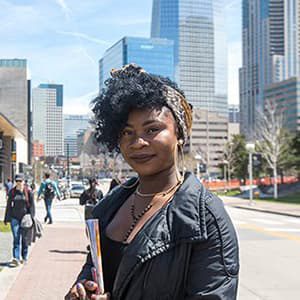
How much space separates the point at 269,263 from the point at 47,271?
4.25 metres

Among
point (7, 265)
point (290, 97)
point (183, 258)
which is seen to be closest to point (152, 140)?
point (183, 258)

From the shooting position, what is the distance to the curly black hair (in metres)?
2.34

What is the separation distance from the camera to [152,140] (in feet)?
7.64

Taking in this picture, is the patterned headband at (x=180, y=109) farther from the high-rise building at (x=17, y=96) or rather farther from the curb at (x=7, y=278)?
the high-rise building at (x=17, y=96)

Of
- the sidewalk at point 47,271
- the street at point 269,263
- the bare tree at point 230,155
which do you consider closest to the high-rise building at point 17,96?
the bare tree at point 230,155

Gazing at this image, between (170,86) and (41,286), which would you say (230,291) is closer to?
(170,86)

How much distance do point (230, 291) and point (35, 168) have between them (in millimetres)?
68918

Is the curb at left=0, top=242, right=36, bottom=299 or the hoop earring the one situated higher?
the hoop earring

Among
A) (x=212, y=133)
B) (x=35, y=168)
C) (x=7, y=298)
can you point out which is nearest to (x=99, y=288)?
(x=7, y=298)

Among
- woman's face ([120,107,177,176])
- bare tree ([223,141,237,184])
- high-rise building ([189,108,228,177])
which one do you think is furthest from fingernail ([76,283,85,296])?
high-rise building ([189,108,228,177])

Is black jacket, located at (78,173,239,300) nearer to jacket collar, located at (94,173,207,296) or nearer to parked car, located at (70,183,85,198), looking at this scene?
jacket collar, located at (94,173,207,296)

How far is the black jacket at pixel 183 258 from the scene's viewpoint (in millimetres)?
2076

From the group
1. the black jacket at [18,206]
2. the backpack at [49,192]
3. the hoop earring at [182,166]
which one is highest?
the hoop earring at [182,166]

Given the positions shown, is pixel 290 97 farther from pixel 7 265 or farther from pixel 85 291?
pixel 85 291
